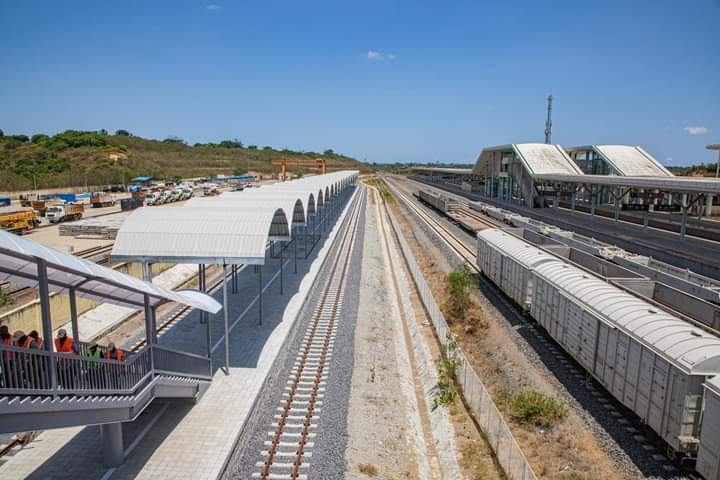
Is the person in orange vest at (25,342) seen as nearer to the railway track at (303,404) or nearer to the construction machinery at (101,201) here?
the railway track at (303,404)

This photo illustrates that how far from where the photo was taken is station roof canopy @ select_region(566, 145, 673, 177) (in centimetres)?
6077

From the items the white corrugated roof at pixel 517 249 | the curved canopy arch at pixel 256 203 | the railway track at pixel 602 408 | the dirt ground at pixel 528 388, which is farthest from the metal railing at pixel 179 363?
the white corrugated roof at pixel 517 249

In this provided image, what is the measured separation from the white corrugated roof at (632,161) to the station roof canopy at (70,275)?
62.6 m

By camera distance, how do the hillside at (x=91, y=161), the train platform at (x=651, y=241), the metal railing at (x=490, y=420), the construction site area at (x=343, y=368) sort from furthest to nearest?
the hillside at (x=91, y=161) < the train platform at (x=651, y=241) < the metal railing at (x=490, y=420) < the construction site area at (x=343, y=368)

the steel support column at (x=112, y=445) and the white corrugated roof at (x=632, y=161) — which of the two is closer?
the steel support column at (x=112, y=445)

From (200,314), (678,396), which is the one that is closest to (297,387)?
(200,314)

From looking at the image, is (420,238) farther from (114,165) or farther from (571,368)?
(114,165)

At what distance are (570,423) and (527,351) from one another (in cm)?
487

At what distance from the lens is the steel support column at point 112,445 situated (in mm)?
10547

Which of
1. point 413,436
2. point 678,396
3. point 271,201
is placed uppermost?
point 271,201

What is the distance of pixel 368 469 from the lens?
11195 mm

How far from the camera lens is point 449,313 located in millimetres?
23391

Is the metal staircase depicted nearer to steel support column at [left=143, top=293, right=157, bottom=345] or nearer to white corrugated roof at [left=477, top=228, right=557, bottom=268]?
steel support column at [left=143, top=293, right=157, bottom=345]

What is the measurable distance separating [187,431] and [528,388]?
10322 millimetres
